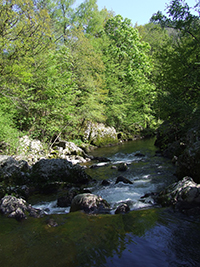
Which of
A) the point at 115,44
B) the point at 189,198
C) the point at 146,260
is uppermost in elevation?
the point at 115,44

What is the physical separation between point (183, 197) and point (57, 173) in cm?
493

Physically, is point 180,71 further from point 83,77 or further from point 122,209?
point 83,77

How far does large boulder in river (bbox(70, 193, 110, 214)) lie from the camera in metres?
5.30

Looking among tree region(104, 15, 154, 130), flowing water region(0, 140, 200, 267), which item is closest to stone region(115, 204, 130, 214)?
flowing water region(0, 140, 200, 267)

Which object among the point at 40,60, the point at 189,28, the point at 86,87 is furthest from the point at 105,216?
the point at 86,87

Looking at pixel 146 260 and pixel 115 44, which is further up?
pixel 115 44

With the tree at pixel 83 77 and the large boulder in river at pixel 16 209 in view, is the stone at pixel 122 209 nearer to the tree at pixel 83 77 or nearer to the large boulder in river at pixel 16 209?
the large boulder in river at pixel 16 209

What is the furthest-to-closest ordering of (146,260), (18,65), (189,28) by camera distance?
(18,65) → (189,28) → (146,260)

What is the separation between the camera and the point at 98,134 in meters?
19.9

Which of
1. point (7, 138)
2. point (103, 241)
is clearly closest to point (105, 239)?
point (103, 241)

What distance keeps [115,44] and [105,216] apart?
2472 centimetres

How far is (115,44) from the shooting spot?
2567cm

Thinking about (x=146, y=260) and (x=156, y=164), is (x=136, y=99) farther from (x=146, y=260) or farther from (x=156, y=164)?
(x=146, y=260)

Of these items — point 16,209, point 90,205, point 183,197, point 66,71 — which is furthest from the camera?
point 66,71
